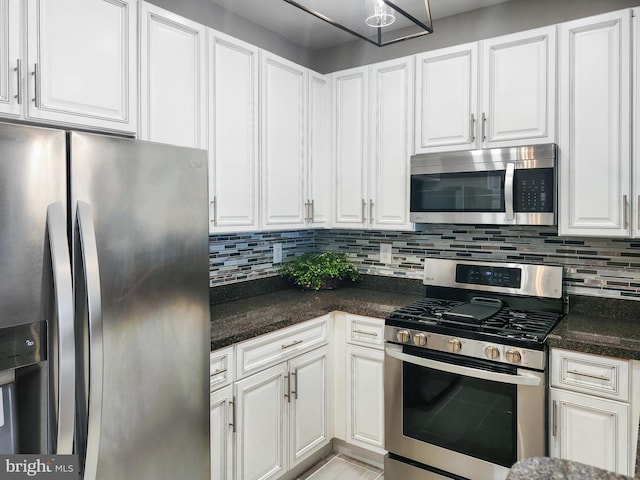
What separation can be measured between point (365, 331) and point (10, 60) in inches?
78.9

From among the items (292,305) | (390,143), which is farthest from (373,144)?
(292,305)

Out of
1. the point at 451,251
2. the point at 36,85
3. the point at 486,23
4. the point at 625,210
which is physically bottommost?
the point at 451,251

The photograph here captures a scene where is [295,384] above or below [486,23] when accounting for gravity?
below

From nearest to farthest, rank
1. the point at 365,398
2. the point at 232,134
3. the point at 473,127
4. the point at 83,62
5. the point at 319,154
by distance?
the point at 83,62, the point at 232,134, the point at 473,127, the point at 365,398, the point at 319,154

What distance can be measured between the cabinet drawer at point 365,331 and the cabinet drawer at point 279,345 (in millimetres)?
146

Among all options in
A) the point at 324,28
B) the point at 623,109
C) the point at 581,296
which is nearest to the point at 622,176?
the point at 623,109

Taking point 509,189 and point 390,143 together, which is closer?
point 509,189

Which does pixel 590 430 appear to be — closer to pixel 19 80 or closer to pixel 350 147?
pixel 350 147

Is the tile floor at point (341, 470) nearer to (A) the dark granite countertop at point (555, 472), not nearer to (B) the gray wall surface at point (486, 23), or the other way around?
(A) the dark granite countertop at point (555, 472)

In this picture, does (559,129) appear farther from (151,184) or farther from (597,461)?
(151,184)

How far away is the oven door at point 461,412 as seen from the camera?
198cm

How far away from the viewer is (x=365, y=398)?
2.57 m

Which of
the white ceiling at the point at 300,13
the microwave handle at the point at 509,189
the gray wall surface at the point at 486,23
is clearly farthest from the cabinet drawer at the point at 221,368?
the gray wall surface at the point at 486,23

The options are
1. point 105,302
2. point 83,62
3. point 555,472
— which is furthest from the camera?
point 83,62
